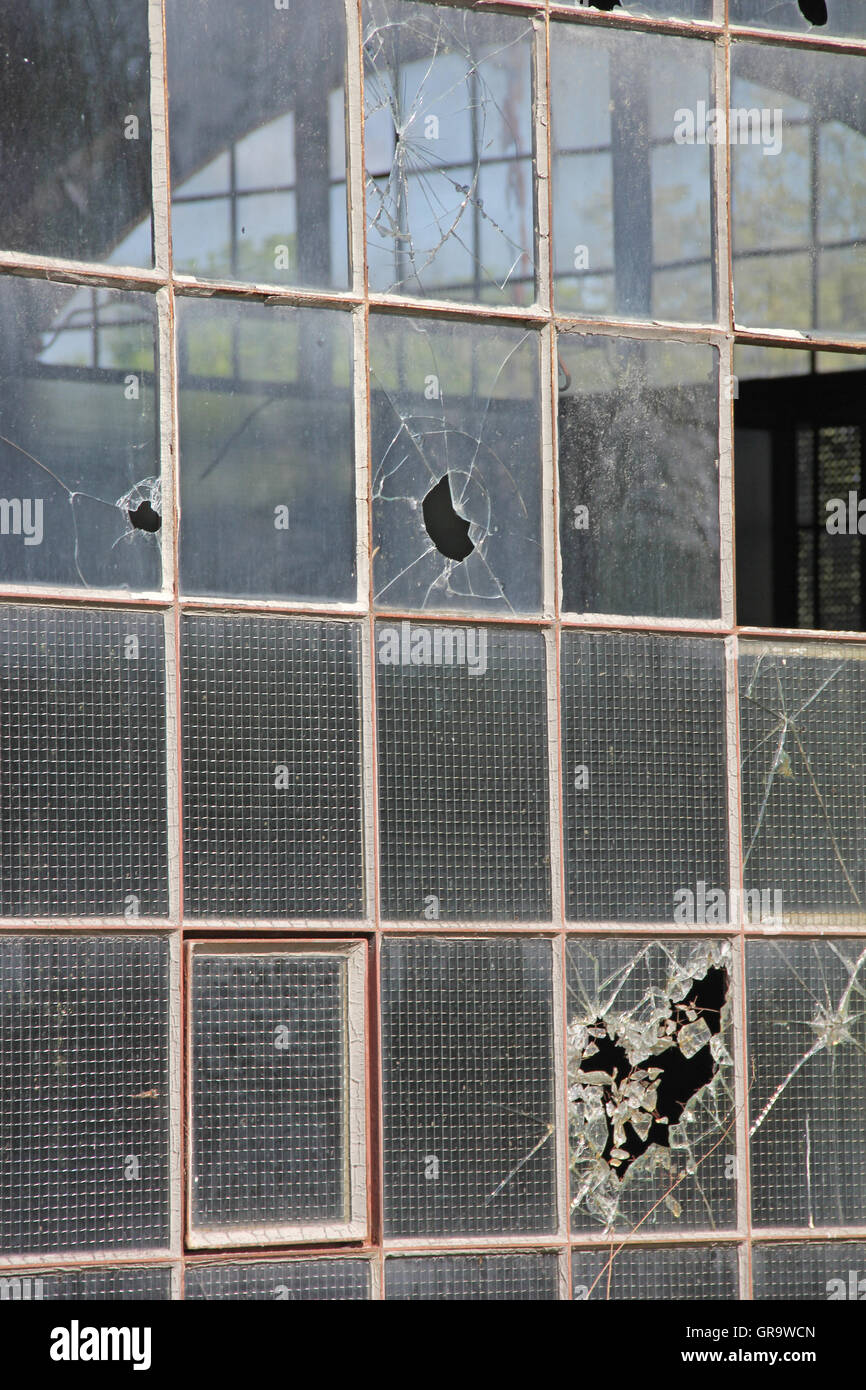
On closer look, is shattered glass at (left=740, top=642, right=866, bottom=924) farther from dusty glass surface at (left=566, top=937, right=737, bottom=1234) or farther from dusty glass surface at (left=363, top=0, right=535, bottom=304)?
dusty glass surface at (left=363, top=0, right=535, bottom=304)

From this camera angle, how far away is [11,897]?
5.34 m

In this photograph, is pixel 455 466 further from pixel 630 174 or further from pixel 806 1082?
pixel 806 1082

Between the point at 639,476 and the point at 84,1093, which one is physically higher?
the point at 639,476

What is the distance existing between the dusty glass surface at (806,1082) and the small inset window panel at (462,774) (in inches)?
38.3

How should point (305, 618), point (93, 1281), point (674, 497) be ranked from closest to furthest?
point (93, 1281), point (305, 618), point (674, 497)

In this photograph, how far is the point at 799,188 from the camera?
6.38 meters

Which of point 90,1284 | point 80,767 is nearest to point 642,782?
point 80,767

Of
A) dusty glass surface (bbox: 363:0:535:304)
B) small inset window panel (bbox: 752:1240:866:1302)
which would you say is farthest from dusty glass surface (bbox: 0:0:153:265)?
small inset window panel (bbox: 752:1240:866:1302)

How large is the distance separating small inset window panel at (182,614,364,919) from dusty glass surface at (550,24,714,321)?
1736 mm

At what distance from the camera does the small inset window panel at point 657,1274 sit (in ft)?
18.9

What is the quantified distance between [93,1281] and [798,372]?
14.0 feet

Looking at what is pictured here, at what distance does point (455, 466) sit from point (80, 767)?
1.76 m
